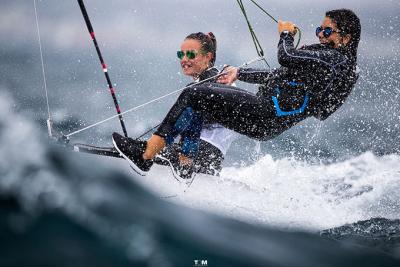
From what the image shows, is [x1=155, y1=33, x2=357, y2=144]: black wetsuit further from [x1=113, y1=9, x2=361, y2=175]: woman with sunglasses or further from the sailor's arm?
the sailor's arm

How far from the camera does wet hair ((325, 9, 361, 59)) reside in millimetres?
4727

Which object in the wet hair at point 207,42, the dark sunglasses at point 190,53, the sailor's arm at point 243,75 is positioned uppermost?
the wet hair at point 207,42

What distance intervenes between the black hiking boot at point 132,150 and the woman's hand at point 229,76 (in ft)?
4.44

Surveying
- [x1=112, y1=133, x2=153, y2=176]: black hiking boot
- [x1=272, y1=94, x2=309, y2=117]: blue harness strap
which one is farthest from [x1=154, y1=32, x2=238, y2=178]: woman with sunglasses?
[x1=272, y1=94, x2=309, y2=117]: blue harness strap

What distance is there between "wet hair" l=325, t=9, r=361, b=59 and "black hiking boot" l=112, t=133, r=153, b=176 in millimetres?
2449

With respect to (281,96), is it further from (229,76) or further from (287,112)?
(229,76)

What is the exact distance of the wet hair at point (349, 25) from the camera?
15.5 ft

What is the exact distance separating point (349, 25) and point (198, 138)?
2.08 m

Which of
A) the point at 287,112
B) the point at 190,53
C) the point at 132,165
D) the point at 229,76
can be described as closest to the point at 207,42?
the point at 190,53

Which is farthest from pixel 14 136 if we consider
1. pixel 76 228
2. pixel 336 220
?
pixel 336 220

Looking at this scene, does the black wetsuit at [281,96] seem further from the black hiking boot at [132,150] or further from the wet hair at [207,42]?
the wet hair at [207,42]

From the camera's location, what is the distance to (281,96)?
182 inches

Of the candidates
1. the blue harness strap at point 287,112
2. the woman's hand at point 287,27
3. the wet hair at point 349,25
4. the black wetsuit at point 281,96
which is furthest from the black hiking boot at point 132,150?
the wet hair at point 349,25

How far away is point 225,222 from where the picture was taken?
361 cm
